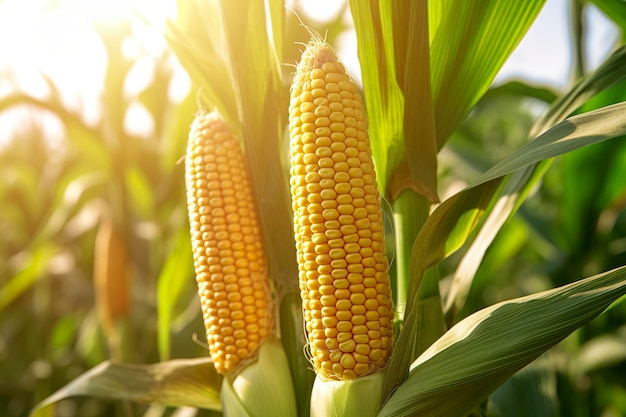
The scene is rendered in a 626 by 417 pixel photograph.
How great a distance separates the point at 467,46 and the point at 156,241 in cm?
190

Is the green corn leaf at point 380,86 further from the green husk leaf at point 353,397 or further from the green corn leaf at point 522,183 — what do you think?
the green husk leaf at point 353,397

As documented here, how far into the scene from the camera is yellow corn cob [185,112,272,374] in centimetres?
99

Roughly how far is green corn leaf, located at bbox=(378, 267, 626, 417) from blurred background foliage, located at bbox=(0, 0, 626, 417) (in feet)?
1.83

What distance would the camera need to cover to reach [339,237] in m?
0.83

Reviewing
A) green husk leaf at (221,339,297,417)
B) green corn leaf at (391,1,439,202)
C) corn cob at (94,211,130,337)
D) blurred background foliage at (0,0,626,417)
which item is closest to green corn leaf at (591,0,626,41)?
blurred background foliage at (0,0,626,417)

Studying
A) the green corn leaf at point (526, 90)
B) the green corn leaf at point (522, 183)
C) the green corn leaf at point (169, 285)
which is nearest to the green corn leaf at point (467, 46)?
the green corn leaf at point (522, 183)

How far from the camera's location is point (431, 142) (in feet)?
2.97

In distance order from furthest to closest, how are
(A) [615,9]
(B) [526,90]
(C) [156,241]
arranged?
(C) [156,241] < (B) [526,90] < (A) [615,9]

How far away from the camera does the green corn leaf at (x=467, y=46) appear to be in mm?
916

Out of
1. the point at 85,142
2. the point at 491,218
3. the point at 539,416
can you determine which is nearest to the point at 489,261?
the point at 539,416

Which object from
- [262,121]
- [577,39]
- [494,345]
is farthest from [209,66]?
[577,39]

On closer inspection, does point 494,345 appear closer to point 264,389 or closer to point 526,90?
point 264,389

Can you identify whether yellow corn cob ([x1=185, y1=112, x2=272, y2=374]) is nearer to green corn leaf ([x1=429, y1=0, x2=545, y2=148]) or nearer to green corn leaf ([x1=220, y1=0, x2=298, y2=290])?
green corn leaf ([x1=220, y1=0, x2=298, y2=290])

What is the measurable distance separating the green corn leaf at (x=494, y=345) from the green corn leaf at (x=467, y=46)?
35cm
